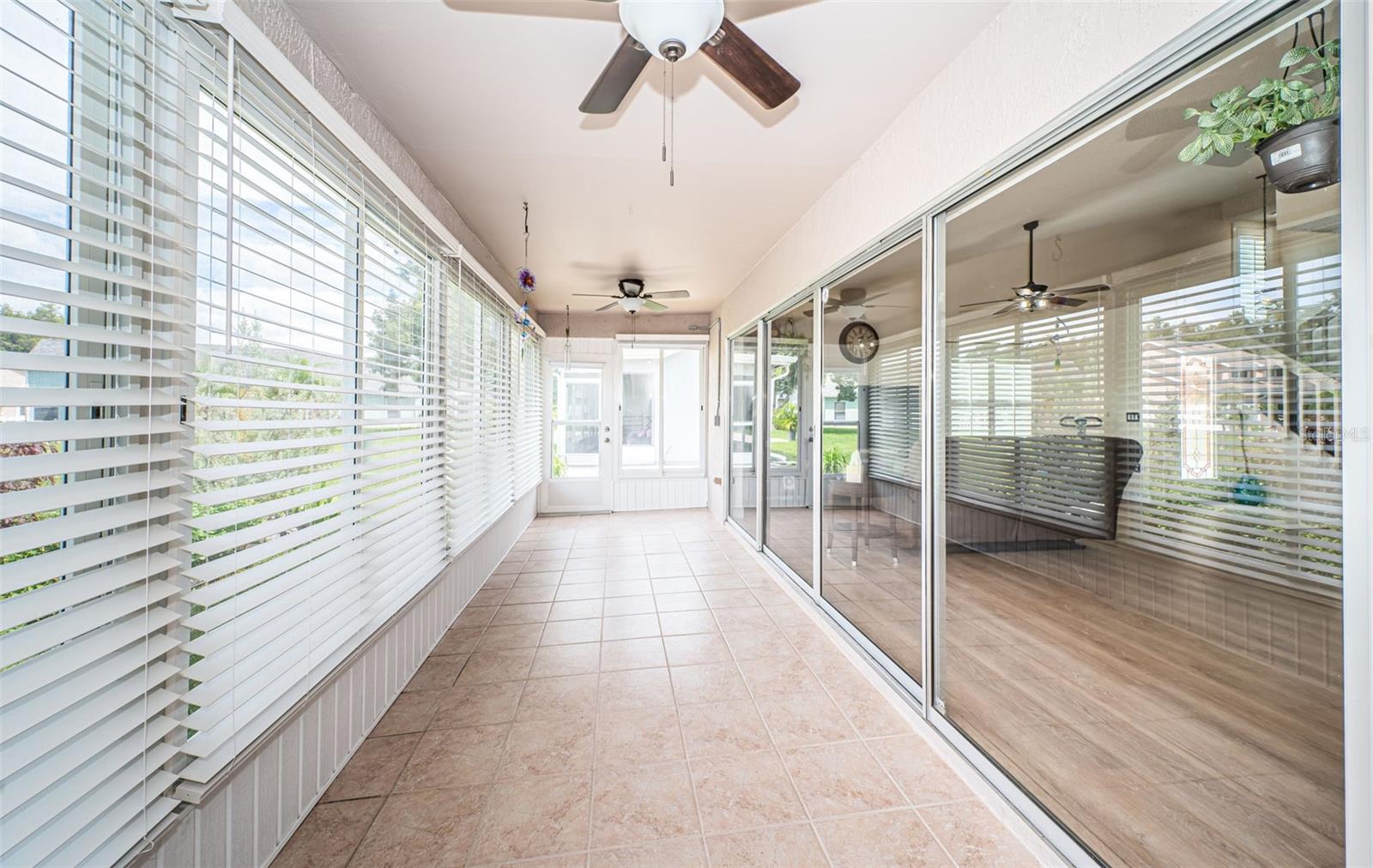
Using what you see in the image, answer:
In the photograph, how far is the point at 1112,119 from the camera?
133 cm

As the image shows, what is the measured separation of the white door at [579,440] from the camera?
254 inches

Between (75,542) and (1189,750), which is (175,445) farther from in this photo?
(1189,750)

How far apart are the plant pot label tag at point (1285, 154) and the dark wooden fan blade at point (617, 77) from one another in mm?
1421

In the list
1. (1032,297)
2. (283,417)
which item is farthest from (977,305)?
(283,417)

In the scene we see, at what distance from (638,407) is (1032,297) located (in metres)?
5.03

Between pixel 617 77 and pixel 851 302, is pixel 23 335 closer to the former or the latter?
pixel 617 77

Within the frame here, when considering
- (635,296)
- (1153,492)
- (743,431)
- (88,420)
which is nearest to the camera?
(88,420)

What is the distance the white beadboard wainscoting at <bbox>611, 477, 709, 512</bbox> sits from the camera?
21.5 feet

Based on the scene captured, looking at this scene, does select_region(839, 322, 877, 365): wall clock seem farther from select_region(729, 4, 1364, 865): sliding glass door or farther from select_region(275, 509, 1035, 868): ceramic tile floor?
select_region(275, 509, 1035, 868): ceramic tile floor

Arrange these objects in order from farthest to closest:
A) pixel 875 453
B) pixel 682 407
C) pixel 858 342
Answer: pixel 682 407, pixel 858 342, pixel 875 453

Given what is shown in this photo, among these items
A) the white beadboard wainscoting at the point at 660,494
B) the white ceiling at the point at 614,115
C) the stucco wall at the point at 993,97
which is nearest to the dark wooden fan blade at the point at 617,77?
the white ceiling at the point at 614,115

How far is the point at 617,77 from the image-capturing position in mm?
1533

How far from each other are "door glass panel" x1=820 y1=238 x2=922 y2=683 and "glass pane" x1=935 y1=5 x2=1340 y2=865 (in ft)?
0.87

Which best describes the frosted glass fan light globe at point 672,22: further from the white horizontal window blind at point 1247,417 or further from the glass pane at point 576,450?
the glass pane at point 576,450
